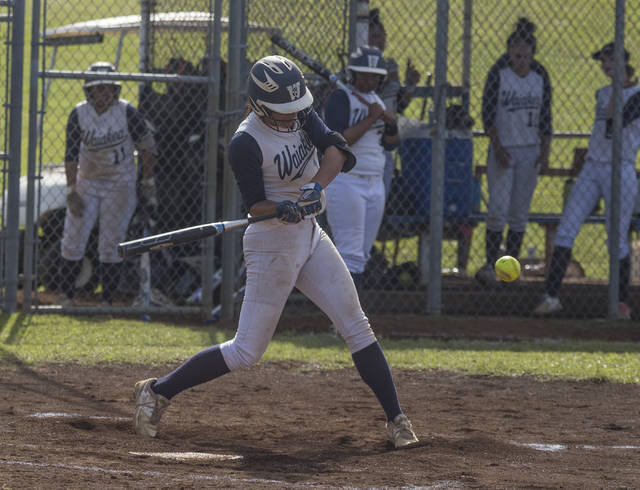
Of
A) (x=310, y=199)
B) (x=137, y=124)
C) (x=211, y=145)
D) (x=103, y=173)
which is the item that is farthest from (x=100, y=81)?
(x=310, y=199)

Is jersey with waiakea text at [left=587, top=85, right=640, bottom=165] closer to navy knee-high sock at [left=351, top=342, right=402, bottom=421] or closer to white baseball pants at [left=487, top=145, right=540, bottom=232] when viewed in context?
white baseball pants at [left=487, top=145, right=540, bottom=232]

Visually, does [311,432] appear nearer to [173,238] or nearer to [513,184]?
[173,238]

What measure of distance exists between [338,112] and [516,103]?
2729 millimetres

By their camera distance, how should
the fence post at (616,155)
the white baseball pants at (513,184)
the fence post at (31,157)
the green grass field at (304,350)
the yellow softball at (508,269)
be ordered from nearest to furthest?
the yellow softball at (508,269)
the green grass field at (304,350)
the fence post at (31,157)
the fence post at (616,155)
the white baseball pants at (513,184)

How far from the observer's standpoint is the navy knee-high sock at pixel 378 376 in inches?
206

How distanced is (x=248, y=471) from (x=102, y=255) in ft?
18.1

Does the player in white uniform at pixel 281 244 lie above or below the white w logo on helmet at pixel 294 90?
below

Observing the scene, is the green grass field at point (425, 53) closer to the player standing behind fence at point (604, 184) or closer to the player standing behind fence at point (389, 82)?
the player standing behind fence at point (389, 82)

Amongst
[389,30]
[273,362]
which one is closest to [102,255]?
[273,362]

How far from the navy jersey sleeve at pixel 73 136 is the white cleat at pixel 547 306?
448 centimetres

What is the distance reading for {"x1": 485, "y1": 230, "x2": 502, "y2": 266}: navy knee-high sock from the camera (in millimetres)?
10312

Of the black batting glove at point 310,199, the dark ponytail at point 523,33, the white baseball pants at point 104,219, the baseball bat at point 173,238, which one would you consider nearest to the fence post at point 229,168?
the white baseball pants at point 104,219

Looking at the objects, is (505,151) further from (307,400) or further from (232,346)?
(232,346)

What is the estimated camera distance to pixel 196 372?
5.24m
